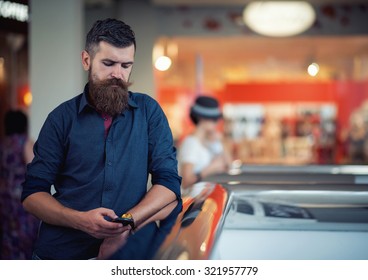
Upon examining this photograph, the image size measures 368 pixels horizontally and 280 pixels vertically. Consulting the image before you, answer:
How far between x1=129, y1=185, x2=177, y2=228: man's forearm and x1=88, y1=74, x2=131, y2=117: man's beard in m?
0.21

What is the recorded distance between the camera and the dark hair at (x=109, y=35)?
4.54 ft

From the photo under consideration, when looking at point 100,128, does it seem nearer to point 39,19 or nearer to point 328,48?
point 39,19

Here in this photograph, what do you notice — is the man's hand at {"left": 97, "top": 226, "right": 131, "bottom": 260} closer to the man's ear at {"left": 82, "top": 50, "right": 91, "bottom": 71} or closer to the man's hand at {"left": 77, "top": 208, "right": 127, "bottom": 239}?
the man's hand at {"left": 77, "top": 208, "right": 127, "bottom": 239}

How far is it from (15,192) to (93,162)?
209 centimetres

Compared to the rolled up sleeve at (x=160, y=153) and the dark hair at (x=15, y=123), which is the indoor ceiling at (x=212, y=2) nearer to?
the dark hair at (x=15, y=123)

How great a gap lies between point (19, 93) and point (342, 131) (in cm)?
811

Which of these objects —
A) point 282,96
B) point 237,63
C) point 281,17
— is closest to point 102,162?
point 281,17

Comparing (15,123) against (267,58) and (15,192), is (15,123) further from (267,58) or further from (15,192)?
(267,58)

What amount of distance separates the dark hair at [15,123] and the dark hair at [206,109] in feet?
3.21

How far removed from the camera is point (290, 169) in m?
3.67

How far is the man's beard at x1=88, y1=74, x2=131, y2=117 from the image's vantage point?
138cm

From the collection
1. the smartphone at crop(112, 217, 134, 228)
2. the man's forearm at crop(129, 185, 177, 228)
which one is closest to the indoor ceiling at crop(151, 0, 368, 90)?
the man's forearm at crop(129, 185, 177, 228)
